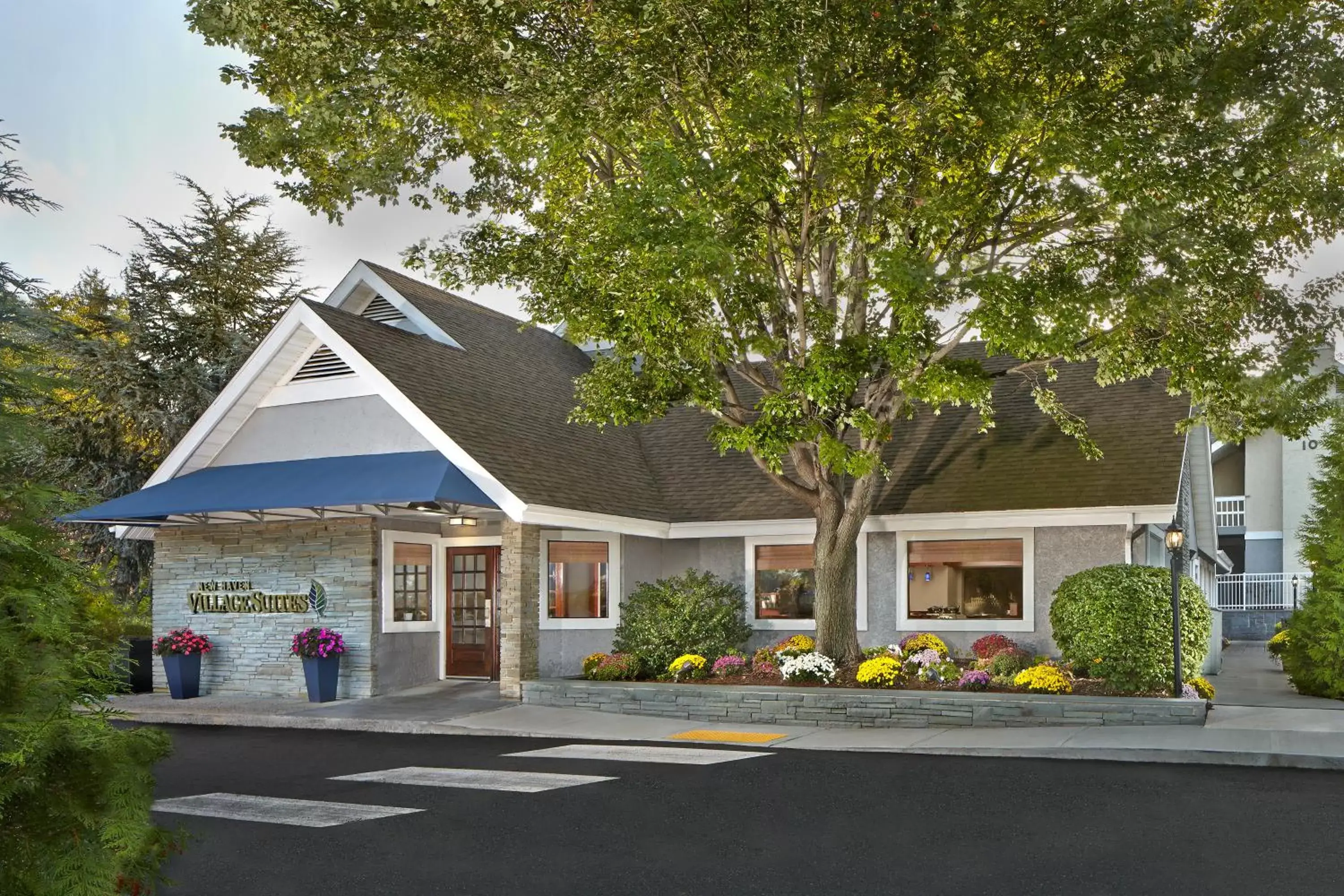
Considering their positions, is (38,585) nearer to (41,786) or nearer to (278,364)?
(41,786)

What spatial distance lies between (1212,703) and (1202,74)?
27.8 ft

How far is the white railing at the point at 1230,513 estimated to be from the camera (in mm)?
44031

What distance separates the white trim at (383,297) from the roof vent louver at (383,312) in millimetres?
106

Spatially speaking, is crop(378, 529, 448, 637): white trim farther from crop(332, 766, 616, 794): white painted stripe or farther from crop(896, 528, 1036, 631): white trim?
crop(896, 528, 1036, 631): white trim

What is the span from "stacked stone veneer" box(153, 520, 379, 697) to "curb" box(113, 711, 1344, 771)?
2.03m

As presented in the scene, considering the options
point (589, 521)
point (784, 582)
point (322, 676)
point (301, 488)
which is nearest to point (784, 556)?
point (784, 582)

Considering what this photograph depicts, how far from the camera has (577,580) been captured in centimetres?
2133

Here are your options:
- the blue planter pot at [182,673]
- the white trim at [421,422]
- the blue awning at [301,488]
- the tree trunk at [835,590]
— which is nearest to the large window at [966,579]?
the tree trunk at [835,590]

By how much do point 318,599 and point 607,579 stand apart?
15.6 ft

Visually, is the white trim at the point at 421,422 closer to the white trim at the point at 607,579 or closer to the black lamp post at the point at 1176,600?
the white trim at the point at 607,579

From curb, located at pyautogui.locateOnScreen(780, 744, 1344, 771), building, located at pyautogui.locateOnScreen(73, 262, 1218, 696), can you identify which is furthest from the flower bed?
curb, located at pyautogui.locateOnScreen(780, 744, 1344, 771)

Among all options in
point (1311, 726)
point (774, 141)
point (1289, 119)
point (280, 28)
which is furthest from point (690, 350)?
point (1311, 726)

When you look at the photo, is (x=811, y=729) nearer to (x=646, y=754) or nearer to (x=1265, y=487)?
(x=646, y=754)

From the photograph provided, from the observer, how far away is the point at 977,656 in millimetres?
19672
